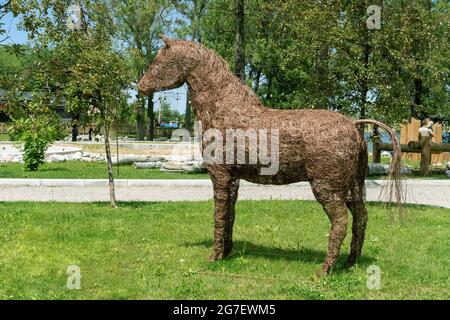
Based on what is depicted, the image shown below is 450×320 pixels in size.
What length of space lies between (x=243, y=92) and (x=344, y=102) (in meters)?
7.55

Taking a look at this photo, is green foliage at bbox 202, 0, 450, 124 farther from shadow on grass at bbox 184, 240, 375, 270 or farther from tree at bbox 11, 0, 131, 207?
shadow on grass at bbox 184, 240, 375, 270

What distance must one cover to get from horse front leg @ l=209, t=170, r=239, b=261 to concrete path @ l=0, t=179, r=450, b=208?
6028 mm

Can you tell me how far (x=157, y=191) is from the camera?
1421 centimetres

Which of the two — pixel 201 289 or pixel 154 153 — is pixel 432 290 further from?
pixel 154 153

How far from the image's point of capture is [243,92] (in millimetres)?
6422

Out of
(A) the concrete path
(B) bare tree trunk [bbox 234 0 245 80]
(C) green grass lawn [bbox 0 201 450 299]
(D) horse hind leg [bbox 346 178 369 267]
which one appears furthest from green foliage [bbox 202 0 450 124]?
(D) horse hind leg [bbox 346 178 369 267]

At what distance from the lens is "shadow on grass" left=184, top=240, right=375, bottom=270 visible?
6.92 metres

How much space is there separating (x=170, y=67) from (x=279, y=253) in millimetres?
2982

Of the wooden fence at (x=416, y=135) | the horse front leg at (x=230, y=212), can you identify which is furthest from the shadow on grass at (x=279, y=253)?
the wooden fence at (x=416, y=135)

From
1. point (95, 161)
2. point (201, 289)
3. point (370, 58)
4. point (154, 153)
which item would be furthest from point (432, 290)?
point (154, 153)

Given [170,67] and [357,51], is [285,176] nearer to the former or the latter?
[170,67]

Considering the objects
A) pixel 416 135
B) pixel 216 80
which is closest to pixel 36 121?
pixel 216 80

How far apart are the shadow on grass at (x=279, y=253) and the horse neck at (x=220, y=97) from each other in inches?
75.1

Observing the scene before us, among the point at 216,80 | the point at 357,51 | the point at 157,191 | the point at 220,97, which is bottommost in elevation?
the point at 157,191
